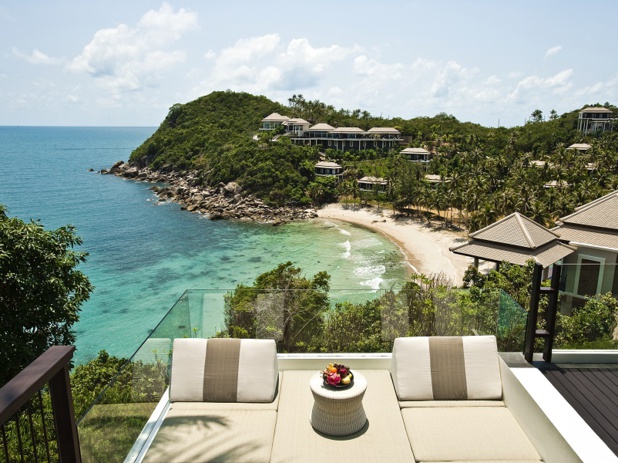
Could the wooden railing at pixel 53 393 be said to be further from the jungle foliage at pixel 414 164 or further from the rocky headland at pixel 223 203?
the rocky headland at pixel 223 203

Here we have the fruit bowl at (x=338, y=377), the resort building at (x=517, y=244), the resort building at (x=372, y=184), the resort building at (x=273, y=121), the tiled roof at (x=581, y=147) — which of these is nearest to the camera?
the fruit bowl at (x=338, y=377)

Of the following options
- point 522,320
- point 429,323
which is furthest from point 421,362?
point 522,320

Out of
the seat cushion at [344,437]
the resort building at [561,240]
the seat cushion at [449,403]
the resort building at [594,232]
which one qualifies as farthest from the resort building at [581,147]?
the seat cushion at [344,437]

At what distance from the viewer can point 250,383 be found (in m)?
4.79

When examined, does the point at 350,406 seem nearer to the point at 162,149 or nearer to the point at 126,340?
the point at 126,340

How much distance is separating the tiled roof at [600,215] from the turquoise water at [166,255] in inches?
447

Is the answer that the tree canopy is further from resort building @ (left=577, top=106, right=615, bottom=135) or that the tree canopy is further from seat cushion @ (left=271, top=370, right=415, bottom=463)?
resort building @ (left=577, top=106, right=615, bottom=135)

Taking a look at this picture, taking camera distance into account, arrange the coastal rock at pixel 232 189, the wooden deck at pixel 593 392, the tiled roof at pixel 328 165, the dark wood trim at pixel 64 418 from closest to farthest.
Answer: the dark wood trim at pixel 64 418
the wooden deck at pixel 593 392
the coastal rock at pixel 232 189
the tiled roof at pixel 328 165

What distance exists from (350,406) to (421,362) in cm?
117

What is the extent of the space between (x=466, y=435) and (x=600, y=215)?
11.4 meters

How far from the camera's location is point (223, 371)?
4.83 m

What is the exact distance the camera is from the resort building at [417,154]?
5238cm

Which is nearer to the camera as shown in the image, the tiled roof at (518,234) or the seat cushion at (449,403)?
the seat cushion at (449,403)

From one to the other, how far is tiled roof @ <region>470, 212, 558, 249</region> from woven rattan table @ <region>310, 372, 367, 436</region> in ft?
41.3
